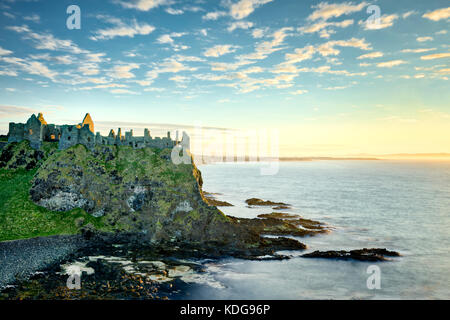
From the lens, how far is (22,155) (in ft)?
246

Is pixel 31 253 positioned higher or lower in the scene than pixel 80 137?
lower

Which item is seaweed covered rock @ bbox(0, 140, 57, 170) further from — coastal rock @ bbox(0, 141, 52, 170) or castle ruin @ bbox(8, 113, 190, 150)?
castle ruin @ bbox(8, 113, 190, 150)

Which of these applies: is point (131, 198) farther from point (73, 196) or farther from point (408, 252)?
point (408, 252)

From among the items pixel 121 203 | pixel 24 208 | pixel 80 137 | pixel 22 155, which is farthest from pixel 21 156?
pixel 121 203

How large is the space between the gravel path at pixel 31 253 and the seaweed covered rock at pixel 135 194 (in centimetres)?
951

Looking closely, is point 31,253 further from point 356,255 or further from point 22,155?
point 356,255

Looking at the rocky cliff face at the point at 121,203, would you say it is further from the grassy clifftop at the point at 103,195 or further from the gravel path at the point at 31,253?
the gravel path at the point at 31,253

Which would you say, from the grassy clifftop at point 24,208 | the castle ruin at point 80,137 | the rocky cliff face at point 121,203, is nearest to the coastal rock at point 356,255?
the rocky cliff face at point 121,203

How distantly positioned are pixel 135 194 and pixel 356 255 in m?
50.1

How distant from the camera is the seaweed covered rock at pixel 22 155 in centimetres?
7400

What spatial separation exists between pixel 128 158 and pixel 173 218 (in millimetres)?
21531

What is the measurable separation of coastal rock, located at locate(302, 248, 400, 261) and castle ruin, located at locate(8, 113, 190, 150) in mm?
41362

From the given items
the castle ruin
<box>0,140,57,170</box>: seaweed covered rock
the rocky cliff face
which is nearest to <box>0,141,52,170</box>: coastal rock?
<box>0,140,57,170</box>: seaweed covered rock

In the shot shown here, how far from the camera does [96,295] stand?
36.9 metres
